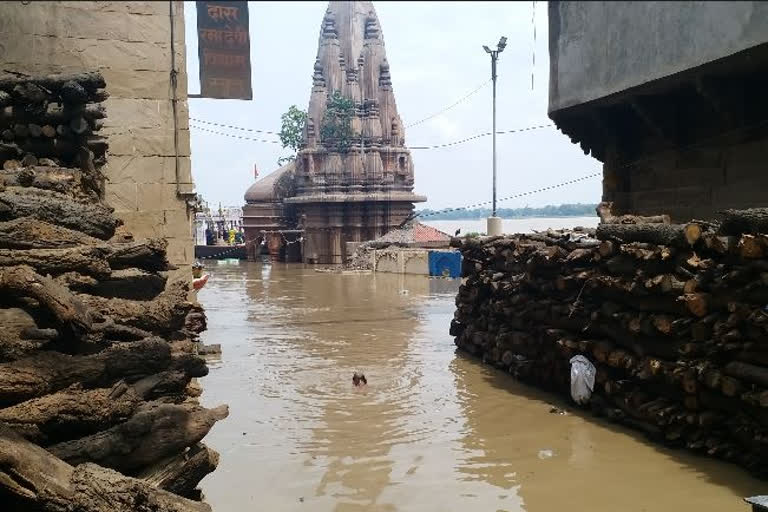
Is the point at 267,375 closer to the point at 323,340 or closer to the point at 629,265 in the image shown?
the point at 323,340

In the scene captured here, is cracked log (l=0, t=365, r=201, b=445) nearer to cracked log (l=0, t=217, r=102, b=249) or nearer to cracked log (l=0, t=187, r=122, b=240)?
cracked log (l=0, t=217, r=102, b=249)

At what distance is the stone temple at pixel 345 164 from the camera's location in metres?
40.4

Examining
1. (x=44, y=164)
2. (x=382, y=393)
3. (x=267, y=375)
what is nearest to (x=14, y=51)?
(x=44, y=164)

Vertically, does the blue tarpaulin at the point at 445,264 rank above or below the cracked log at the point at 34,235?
below

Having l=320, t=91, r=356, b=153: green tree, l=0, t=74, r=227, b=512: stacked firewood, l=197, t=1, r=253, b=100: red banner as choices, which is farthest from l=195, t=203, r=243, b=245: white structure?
l=0, t=74, r=227, b=512: stacked firewood

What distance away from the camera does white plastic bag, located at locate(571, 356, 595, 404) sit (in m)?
→ 8.89

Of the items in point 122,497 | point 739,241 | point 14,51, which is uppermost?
point 14,51

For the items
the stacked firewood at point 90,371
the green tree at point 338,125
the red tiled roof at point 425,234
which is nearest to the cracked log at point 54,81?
the stacked firewood at point 90,371

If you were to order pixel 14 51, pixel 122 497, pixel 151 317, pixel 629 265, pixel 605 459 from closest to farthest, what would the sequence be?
1. pixel 122 497
2. pixel 151 317
3. pixel 605 459
4. pixel 629 265
5. pixel 14 51

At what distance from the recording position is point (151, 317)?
4.94 metres

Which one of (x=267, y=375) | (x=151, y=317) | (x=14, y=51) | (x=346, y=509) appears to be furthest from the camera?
(x=267, y=375)

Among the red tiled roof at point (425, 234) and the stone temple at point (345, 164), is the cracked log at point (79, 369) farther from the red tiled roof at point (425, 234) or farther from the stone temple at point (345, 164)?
the stone temple at point (345, 164)

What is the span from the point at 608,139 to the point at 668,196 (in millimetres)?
1789

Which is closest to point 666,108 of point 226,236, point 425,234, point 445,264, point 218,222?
point 445,264
